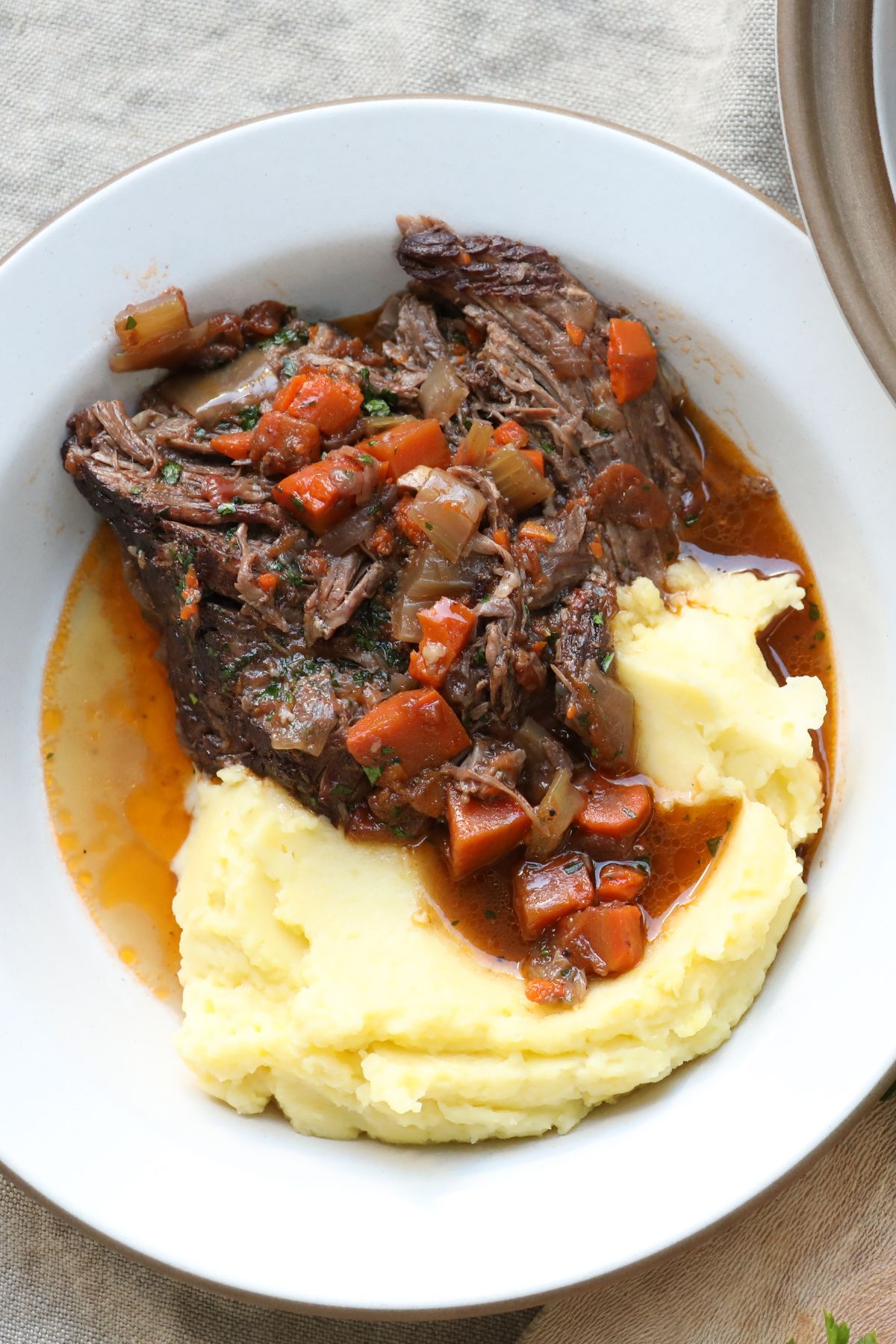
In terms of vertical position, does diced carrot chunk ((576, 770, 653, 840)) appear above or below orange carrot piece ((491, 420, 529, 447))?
below

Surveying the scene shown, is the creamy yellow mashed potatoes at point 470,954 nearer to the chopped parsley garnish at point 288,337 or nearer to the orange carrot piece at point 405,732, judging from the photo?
the orange carrot piece at point 405,732

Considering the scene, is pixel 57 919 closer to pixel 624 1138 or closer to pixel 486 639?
pixel 486 639

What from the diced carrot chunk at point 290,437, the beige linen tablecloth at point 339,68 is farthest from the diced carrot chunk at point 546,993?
the beige linen tablecloth at point 339,68

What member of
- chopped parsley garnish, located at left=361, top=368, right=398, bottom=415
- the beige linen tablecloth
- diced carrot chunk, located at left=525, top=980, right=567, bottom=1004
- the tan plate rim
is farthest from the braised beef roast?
the beige linen tablecloth

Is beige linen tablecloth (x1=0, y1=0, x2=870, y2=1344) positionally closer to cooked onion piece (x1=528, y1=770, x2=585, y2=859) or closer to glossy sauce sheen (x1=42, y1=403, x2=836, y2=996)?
glossy sauce sheen (x1=42, y1=403, x2=836, y2=996)

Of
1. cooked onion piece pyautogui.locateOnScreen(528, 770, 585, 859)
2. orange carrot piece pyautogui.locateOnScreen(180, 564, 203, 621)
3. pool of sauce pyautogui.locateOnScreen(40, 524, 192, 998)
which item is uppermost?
orange carrot piece pyautogui.locateOnScreen(180, 564, 203, 621)

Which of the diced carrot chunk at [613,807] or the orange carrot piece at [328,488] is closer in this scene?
the orange carrot piece at [328,488]

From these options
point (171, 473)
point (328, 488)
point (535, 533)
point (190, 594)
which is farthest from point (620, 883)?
point (171, 473)
